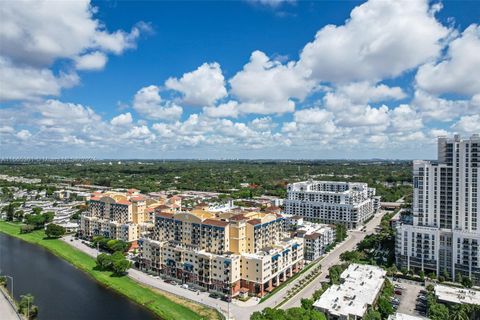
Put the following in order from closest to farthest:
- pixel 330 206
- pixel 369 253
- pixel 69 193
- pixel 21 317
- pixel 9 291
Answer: pixel 21 317 < pixel 9 291 < pixel 369 253 < pixel 330 206 < pixel 69 193

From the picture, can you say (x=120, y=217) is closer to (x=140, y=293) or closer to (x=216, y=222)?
(x=140, y=293)

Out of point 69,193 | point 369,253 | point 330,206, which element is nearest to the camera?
point 369,253

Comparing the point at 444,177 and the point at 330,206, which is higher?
the point at 444,177

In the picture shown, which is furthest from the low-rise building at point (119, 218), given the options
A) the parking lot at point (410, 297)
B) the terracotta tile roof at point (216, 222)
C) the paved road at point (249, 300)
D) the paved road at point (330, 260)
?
the parking lot at point (410, 297)

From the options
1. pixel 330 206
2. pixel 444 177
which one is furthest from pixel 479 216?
pixel 330 206

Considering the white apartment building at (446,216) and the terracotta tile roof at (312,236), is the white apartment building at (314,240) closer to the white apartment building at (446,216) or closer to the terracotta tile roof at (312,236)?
the terracotta tile roof at (312,236)

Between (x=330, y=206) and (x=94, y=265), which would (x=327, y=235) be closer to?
(x=330, y=206)
